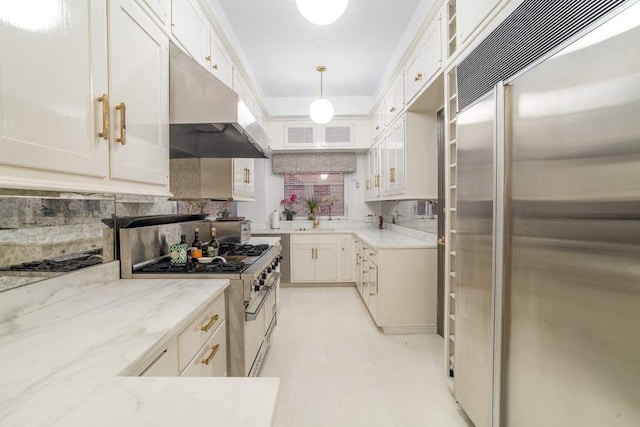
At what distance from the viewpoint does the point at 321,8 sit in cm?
161

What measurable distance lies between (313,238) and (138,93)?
347cm

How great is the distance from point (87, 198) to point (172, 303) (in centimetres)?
75

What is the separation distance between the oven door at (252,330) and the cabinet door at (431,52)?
2.02m

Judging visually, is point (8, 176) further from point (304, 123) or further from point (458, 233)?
point (304, 123)

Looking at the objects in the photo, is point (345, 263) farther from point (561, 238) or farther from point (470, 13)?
point (561, 238)

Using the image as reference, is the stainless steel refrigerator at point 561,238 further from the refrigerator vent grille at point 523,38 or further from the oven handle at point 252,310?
the oven handle at point 252,310

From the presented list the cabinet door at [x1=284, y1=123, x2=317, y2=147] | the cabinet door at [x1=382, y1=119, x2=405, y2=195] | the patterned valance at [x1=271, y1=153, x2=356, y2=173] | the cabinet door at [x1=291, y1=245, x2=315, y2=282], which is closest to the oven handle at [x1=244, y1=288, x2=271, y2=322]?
the cabinet door at [x1=382, y1=119, x2=405, y2=195]

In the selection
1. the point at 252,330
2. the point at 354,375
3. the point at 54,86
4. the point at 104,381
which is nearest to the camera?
the point at 104,381

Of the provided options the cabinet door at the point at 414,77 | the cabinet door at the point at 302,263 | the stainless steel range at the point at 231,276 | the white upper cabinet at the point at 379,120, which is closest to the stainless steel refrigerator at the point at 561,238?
the cabinet door at the point at 414,77

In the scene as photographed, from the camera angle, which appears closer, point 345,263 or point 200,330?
point 200,330

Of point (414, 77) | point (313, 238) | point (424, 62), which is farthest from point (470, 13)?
point (313, 238)

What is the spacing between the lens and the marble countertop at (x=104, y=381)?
557 millimetres

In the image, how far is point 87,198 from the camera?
1456mm

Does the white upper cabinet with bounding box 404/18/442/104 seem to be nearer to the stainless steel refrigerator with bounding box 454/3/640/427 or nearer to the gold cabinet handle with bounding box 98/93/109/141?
the stainless steel refrigerator with bounding box 454/3/640/427
